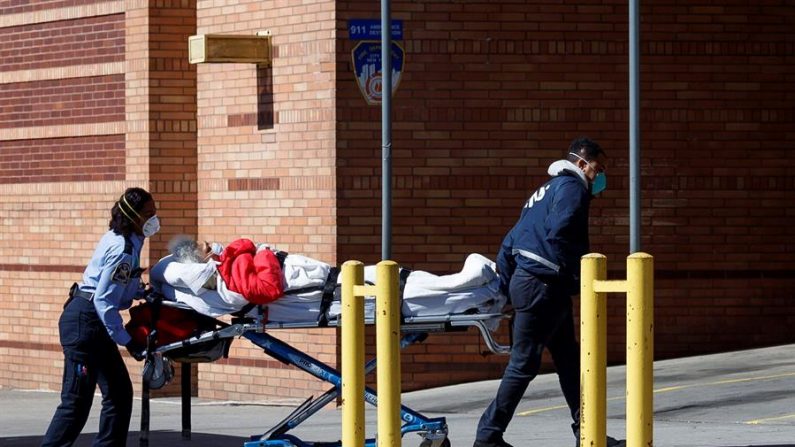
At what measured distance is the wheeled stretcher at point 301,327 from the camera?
370 inches

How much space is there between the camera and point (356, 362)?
355 inches

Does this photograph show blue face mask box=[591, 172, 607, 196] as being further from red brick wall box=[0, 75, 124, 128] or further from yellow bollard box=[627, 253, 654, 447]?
red brick wall box=[0, 75, 124, 128]

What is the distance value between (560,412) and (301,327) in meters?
3.32

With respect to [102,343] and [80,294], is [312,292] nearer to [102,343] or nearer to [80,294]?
[102,343]

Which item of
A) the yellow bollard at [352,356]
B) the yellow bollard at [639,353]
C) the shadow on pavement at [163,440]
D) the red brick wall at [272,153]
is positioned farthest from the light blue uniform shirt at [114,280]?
the red brick wall at [272,153]

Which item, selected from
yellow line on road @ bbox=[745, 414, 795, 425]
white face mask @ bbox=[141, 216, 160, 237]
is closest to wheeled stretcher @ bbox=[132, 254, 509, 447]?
white face mask @ bbox=[141, 216, 160, 237]

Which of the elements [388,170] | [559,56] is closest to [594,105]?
[559,56]

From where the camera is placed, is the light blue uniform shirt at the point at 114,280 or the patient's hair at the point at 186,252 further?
the patient's hair at the point at 186,252

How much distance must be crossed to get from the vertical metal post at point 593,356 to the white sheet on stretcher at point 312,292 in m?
1.24

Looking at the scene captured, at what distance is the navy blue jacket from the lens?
9.55m

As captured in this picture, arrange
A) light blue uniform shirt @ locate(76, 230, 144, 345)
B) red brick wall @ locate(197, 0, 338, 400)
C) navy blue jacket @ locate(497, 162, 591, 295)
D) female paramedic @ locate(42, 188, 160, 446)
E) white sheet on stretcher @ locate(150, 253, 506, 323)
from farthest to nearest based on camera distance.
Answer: red brick wall @ locate(197, 0, 338, 400), navy blue jacket @ locate(497, 162, 591, 295), white sheet on stretcher @ locate(150, 253, 506, 323), female paramedic @ locate(42, 188, 160, 446), light blue uniform shirt @ locate(76, 230, 144, 345)

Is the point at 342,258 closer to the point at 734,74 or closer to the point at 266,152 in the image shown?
the point at 266,152

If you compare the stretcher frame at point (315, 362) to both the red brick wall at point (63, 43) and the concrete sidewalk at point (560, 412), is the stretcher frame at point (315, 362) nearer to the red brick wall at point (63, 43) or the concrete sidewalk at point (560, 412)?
the concrete sidewalk at point (560, 412)

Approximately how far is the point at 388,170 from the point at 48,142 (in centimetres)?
511
